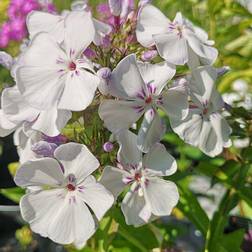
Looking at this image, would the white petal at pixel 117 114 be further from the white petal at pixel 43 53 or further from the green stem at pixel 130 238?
the green stem at pixel 130 238

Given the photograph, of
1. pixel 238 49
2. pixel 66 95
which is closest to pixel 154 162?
pixel 66 95

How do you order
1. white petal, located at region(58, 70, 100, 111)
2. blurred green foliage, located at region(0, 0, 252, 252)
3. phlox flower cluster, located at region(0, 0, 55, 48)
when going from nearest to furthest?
white petal, located at region(58, 70, 100, 111) < blurred green foliage, located at region(0, 0, 252, 252) < phlox flower cluster, located at region(0, 0, 55, 48)

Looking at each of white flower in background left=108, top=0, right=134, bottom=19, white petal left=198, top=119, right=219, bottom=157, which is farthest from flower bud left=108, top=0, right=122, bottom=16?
white petal left=198, top=119, right=219, bottom=157

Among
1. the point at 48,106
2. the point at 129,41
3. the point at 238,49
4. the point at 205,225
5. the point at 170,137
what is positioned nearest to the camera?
the point at 48,106

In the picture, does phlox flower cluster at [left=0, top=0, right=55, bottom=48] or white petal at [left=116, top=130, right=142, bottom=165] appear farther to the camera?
phlox flower cluster at [left=0, top=0, right=55, bottom=48]

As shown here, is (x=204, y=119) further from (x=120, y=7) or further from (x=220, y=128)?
(x=120, y=7)

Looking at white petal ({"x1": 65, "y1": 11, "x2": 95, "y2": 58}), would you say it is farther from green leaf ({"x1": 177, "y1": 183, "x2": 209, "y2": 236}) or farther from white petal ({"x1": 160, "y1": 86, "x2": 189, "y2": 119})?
green leaf ({"x1": 177, "y1": 183, "x2": 209, "y2": 236})

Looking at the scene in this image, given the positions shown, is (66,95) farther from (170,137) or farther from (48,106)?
(170,137)
